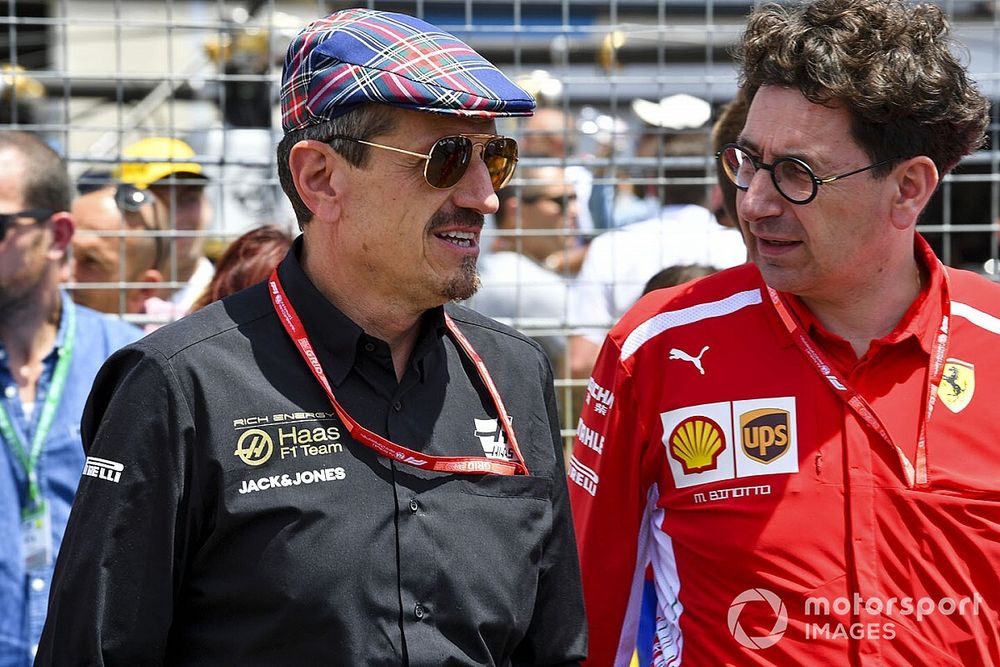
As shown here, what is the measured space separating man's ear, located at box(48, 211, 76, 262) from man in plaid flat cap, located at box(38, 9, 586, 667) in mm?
1665

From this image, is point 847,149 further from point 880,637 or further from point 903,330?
point 880,637

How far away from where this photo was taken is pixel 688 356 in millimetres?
2502

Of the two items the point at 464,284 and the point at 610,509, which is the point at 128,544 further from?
the point at 610,509

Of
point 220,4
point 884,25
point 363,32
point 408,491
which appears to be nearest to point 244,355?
point 408,491

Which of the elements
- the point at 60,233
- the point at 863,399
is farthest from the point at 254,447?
the point at 60,233

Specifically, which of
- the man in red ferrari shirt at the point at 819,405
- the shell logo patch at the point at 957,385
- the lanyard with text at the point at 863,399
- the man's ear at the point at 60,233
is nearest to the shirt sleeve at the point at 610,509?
the man in red ferrari shirt at the point at 819,405

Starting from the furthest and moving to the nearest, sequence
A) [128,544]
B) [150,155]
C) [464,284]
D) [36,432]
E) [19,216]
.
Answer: [150,155] < [19,216] < [36,432] < [464,284] < [128,544]

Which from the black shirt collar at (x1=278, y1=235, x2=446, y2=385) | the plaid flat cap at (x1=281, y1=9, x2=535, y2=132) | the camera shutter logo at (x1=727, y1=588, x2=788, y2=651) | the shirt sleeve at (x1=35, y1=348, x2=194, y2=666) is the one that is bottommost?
the camera shutter logo at (x1=727, y1=588, x2=788, y2=651)

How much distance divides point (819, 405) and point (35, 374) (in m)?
2.26

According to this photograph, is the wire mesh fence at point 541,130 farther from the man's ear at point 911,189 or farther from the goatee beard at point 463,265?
the goatee beard at point 463,265

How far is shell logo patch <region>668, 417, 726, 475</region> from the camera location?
7.99 ft

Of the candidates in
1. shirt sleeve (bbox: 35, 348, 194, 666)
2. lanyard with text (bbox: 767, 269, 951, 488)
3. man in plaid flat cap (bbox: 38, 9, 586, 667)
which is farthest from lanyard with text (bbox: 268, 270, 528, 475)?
lanyard with text (bbox: 767, 269, 951, 488)

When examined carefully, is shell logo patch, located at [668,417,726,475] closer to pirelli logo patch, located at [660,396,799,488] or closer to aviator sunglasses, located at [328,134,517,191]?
pirelli logo patch, located at [660,396,799,488]

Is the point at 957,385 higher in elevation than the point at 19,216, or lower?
lower
